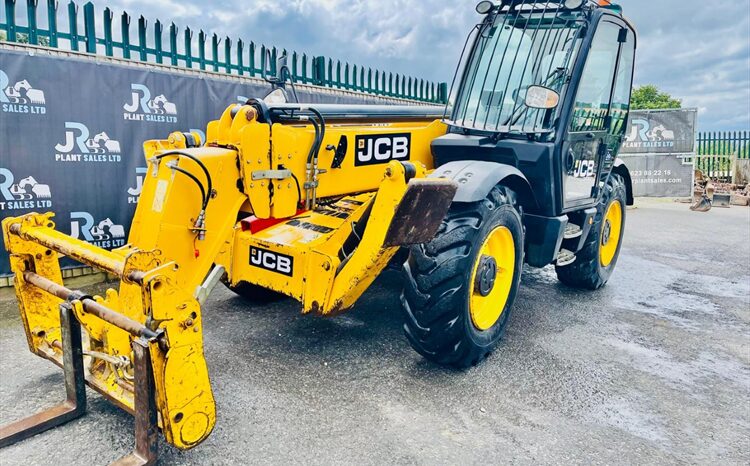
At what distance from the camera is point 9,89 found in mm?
5082

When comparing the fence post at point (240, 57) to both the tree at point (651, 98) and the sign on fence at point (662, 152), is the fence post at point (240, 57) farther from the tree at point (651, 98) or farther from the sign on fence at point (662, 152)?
the tree at point (651, 98)

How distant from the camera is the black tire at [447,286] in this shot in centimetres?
340

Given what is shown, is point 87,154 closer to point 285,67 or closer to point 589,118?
point 285,67

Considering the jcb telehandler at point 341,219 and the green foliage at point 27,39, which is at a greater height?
the green foliage at point 27,39

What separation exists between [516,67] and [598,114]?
0.99m

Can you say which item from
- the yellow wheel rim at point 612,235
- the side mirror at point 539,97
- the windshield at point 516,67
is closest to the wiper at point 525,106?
the windshield at point 516,67

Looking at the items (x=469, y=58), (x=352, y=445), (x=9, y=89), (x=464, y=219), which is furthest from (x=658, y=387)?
(x=9, y=89)

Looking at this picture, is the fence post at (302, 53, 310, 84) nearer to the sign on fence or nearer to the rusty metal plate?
the rusty metal plate

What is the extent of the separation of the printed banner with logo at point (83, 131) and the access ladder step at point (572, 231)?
415 cm

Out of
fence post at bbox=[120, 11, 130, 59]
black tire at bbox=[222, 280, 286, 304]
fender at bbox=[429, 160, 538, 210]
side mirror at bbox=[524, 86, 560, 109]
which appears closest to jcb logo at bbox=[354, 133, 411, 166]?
fender at bbox=[429, 160, 538, 210]

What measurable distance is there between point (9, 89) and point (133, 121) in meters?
1.11

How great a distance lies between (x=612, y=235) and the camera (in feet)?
20.8

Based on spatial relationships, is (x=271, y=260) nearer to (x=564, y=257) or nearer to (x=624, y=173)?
(x=564, y=257)

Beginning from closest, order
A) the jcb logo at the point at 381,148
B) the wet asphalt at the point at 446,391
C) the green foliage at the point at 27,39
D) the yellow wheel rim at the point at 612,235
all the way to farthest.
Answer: the wet asphalt at the point at 446,391, the jcb logo at the point at 381,148, the green foliage at the point at 27,39, the yellow wheel rim at the point at 612,235
